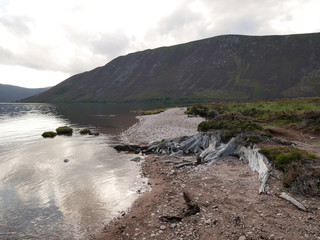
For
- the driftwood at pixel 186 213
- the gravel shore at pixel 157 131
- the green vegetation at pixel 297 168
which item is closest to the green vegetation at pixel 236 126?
the gravel shore at pixel 157 131

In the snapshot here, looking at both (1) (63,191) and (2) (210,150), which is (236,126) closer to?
(2) (210,150)

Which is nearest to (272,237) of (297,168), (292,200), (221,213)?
(221,213)

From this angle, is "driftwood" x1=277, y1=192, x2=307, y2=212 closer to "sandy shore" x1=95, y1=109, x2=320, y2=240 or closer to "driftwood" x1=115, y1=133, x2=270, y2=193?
"sandy shore" x1=95, y1=109, x2=320, y2=240

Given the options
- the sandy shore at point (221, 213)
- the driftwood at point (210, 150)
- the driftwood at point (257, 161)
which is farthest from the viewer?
the driftwood at point (210, 150)

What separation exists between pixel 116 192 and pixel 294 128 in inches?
954

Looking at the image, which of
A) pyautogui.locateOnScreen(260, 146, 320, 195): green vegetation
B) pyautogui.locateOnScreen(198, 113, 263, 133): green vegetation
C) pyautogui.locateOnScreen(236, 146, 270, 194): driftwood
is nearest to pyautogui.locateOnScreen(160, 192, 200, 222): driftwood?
pyautogui.locateOnScreen(236, 146, 270, 194): driftwood

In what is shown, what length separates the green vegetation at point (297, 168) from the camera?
11.0 metres

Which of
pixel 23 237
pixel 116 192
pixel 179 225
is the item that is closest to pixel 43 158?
pixel 116 192

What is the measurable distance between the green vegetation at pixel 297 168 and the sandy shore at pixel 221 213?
552 mm

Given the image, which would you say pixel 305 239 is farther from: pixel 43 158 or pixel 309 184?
pixel 43 158

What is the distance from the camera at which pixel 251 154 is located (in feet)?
57.2

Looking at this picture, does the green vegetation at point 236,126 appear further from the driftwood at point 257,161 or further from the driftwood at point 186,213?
the driftwood at point 186,213

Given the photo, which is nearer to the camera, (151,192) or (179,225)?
(179,225)

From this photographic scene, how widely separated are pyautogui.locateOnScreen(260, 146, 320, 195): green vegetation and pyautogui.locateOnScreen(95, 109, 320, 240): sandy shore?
0.55 m
